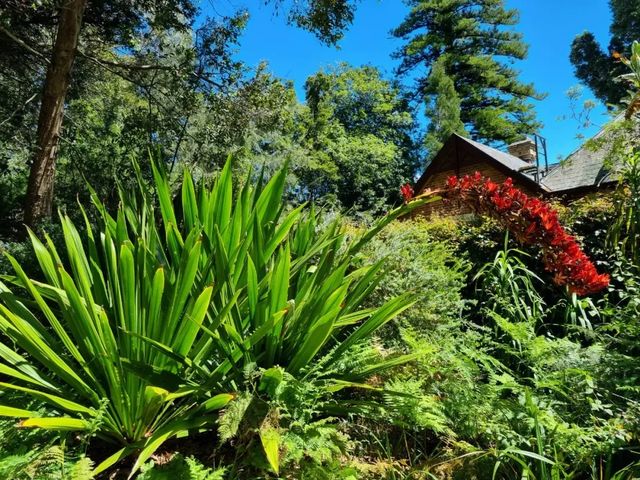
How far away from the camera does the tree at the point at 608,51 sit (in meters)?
22.8

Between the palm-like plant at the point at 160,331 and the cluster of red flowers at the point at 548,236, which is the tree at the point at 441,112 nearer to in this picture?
the cluster of red flowers at the point at 548,236

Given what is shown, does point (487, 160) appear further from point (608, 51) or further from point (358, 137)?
point (608, 51)

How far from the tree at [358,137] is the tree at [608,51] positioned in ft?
33.9

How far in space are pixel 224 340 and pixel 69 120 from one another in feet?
27.3

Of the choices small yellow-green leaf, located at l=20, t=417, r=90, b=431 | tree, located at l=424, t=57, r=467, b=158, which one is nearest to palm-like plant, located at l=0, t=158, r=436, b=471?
small yellow-green leaf, located at l=20, t=417, r=90, b=431

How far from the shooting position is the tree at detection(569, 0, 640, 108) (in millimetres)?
22766

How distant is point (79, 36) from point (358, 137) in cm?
2235

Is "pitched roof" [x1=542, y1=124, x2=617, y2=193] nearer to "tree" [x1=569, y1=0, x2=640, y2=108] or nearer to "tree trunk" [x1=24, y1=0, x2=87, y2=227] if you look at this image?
"tree trunk" [x1=24, y1=0, x2=87, y2=227]

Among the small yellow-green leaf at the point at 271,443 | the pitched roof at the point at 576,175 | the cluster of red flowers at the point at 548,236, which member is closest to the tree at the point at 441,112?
the pitched roof at the point at 576,175

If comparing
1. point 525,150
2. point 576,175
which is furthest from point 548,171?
point 525,150

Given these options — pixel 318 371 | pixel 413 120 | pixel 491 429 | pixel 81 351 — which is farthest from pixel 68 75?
pixel 413 120

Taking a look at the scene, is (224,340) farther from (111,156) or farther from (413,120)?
(413,120)

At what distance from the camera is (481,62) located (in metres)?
28.9

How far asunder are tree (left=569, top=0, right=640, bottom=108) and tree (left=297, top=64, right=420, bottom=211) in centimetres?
1033
